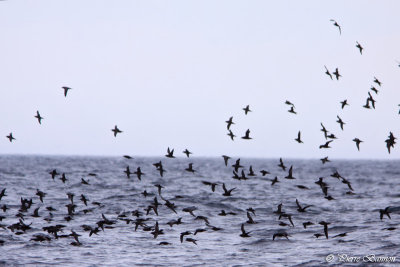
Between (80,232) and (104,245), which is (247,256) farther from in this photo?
(80,232)

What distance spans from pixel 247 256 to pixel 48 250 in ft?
25.6

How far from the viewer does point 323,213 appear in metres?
31.8

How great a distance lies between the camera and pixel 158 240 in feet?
72.8

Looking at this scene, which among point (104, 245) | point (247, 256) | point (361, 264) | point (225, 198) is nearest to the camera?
point (361, 264)

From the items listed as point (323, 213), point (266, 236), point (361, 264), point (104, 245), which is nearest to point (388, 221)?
point (323, 213)

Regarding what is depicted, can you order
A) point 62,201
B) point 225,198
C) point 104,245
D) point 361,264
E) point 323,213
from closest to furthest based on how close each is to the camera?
1. point 361,264
2. point 104,245
3. point 323,213
4. point 62,201
5. point 225,198

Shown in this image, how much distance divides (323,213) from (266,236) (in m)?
9.45

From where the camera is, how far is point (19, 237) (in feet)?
71.8

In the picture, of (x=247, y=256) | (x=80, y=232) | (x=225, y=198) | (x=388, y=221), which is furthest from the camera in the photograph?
(x=225, y=198)

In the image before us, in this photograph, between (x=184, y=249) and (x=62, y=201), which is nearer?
(x=184, y=249)

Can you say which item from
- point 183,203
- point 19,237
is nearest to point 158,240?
point 19,237

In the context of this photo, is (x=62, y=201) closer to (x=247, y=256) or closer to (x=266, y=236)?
(x=266, y=236)

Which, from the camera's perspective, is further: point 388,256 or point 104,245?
point 104,245

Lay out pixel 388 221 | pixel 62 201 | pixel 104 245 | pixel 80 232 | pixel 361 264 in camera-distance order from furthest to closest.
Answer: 1. pixel 62 201
2. pixel 388 221
3. pixel 80 232
4. pixel 104 245
5. pixel 361 264
